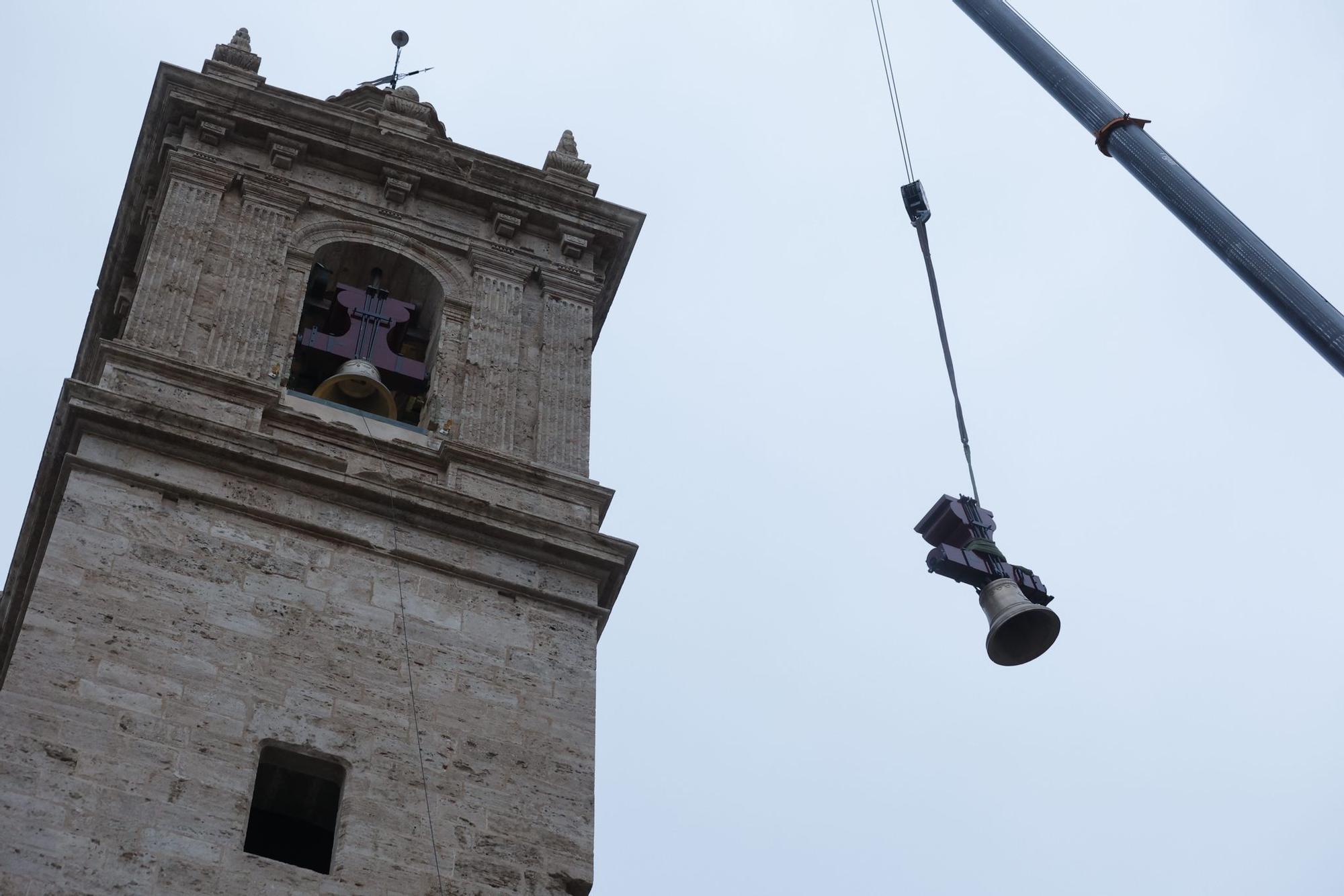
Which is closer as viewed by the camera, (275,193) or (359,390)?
(359,390)

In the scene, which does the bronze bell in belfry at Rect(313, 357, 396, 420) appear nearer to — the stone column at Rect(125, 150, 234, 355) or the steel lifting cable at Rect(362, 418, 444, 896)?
the steel lifting cable at Rect(362, 418, 444, 896)

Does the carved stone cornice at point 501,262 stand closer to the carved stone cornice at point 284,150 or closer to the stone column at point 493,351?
the stone column at point 493,351

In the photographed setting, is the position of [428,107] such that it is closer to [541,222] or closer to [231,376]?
[541,222]

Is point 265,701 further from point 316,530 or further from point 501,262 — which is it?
point 501,262

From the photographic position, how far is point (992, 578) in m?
20.4

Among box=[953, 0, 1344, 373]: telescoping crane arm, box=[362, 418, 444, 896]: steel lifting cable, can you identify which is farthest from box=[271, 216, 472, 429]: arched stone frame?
box=[953, 0, 1344, 373]: telescoping crane arm

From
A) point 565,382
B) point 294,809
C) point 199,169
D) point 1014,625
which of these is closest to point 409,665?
point 294,809

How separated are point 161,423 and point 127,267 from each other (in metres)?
6.61

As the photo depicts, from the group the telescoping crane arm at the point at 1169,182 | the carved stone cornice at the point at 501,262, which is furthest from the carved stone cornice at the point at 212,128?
the telescoping crane arm at the point at 1169,182

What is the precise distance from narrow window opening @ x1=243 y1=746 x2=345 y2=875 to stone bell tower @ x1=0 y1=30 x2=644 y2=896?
0.03m

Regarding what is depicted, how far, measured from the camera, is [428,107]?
31094mm

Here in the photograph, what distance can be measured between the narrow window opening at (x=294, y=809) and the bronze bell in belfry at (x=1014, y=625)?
585cm

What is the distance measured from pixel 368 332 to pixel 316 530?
5177 millimetres

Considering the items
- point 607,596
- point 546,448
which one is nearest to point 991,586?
point 607,596
